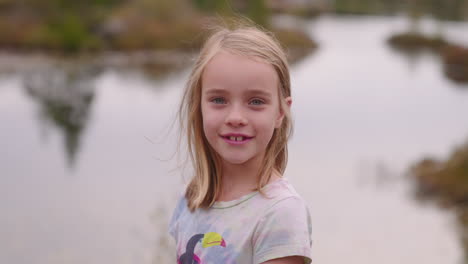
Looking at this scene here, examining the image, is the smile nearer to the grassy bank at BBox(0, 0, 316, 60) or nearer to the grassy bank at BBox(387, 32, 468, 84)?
the grassy bank at BBox(0, 0, 316, 60)

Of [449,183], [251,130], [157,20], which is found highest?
[157,20]

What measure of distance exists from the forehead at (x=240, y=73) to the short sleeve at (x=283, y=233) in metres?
0.20

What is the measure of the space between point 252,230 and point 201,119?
0.27 metres

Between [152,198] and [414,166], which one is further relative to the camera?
[414,166]

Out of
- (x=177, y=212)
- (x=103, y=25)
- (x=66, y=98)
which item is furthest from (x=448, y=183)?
(x=103, y=25)

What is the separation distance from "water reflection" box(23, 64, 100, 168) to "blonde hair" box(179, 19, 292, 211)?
1303 cm

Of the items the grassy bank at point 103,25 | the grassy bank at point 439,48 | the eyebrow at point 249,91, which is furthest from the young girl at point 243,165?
the grassy bank at point 439,48

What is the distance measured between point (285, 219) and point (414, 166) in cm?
1396

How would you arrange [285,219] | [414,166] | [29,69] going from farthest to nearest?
1. [29,69]
2. [414,166]
3. [285,219]

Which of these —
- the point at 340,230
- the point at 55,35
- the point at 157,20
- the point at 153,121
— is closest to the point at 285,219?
the point at 340,230

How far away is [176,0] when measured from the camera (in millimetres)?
31547

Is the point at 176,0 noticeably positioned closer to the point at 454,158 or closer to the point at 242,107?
the point at 454,158

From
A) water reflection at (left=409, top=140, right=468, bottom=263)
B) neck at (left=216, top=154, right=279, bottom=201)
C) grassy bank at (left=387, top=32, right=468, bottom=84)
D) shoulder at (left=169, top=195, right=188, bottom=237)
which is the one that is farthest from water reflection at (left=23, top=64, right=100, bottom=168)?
grassy bank at (left=387, top=32, right=468, bottom=84)

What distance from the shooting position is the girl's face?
3.47 feet
